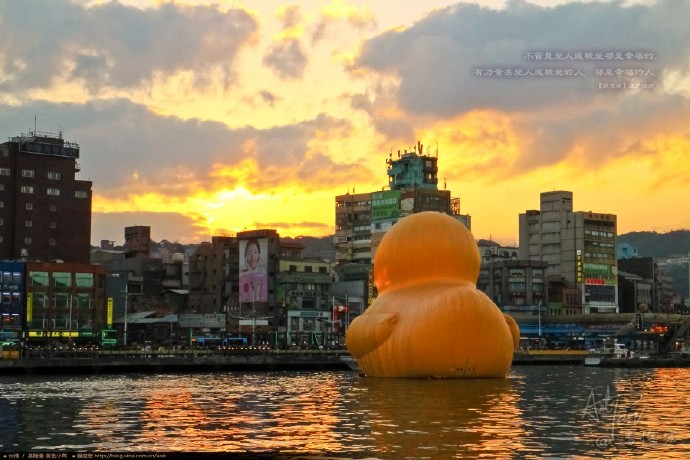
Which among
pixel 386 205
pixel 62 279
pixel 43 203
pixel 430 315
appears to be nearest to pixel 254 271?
pixel 43 203

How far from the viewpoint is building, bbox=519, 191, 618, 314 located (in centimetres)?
19262

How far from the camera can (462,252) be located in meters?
61.8

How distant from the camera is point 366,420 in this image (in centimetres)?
3706

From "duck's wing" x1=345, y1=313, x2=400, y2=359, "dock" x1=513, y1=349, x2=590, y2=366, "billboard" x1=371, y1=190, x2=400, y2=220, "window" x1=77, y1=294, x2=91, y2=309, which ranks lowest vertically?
"dock" x1=513, y1=349, x2=590, y2=366

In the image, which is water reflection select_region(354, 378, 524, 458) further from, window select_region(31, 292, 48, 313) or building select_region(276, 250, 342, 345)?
building select_region(276, 250, 342, 345)

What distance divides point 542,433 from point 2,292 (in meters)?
99.8

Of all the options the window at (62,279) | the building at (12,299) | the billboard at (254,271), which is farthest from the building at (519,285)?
the building at (12,299)

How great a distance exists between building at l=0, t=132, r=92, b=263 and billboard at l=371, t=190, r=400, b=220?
65232 millimetres

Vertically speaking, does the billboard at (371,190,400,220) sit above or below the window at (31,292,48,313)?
above

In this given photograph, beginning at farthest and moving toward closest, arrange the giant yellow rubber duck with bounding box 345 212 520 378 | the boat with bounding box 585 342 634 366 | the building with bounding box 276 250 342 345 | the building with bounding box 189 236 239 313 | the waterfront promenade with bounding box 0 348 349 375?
1. the building with bounding box 189 236 239 313
2. the building with bounding box 276 250 342 345
3. the boat with bounding box 585 342 634 366
4. the waterfront promenade with bounding box 0 348 349 375
5. the giant yellow rubber duck with bounding box 345 212 520 378

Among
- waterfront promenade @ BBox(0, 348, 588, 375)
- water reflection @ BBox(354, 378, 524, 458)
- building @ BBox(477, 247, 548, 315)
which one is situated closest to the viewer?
water reflection @ BBox(354, 378, 524, 458)

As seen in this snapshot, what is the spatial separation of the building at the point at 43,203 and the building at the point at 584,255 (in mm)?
85744

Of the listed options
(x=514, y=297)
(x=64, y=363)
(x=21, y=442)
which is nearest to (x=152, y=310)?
(x=514, y=297)

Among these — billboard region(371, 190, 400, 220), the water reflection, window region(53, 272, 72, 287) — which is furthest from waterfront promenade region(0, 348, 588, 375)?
billboard region(371, 190, 400, 220)
